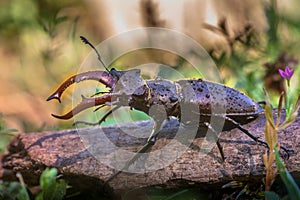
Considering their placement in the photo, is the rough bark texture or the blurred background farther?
the blurred background

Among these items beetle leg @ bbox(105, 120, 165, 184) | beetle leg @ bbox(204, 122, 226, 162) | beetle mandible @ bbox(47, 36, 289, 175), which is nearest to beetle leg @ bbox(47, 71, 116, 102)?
beetle mandible @ bbox(47, 36, 289, 175)

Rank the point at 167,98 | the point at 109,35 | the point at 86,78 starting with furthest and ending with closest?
the point at 109,35 < the point at 167,98 < the point at 86,78

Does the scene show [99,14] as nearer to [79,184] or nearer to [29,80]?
[29,80]

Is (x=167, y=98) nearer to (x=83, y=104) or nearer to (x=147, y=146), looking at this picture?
(x=147, y=146)

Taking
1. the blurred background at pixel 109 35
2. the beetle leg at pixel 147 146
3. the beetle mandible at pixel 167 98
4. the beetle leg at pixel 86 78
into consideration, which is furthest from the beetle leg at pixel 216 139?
the blurred background at pixel 109 35

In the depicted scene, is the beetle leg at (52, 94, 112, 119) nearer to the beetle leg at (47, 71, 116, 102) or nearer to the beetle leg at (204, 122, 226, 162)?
the beetle leg at (47, 71, 116, 102)

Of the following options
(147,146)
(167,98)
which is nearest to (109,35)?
(167,98)
